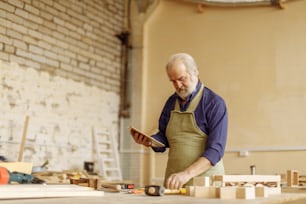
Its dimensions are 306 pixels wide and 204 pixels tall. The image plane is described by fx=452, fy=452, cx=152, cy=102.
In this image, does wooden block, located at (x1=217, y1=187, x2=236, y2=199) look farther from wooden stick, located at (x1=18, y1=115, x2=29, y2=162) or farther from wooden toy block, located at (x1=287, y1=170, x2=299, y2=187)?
wooden stick, located at (x1=18, y1=115, x2=29, y2=162)

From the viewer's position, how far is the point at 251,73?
21.7 feet

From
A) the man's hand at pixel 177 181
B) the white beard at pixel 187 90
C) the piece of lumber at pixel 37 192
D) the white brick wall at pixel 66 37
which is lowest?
Result: the piece of lumber at pixel 37 192

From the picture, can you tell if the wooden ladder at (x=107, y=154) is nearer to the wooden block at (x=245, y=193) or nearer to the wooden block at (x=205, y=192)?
the wooden block at (x=205, y=192)

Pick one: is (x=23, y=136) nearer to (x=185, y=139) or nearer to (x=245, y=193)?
(x=185, y=139)

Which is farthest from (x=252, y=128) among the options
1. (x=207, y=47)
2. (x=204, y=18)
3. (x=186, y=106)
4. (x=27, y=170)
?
(x=27, y=170)

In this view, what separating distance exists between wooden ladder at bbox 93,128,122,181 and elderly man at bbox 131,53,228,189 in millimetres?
3624

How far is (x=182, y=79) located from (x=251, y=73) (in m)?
3.74

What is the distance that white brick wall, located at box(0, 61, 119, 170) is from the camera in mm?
5508

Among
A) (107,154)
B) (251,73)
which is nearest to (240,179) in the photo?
(251,73)

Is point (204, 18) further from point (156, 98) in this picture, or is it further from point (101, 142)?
point (101, 142)

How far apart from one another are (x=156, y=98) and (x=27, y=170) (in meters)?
4.98

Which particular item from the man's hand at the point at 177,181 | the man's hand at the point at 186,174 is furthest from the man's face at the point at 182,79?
the man's hand at the point at 177,181

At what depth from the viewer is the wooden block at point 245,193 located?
1679 millimetres

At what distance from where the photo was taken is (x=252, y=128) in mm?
6457
